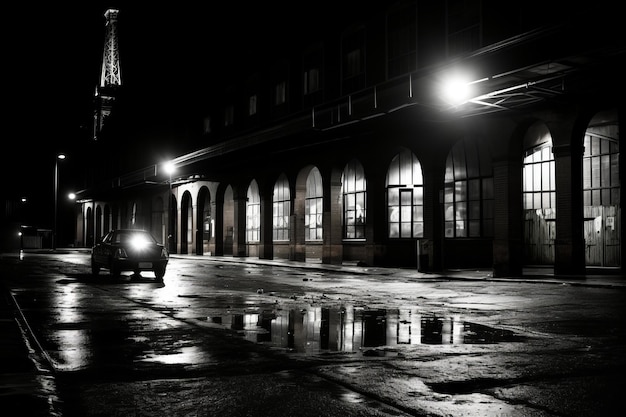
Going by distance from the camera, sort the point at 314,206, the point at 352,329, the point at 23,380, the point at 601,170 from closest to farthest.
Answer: the point at 23,380
the point at 352,329
the point at 601,170
the point at 314,206

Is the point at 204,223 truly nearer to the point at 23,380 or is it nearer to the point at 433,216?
the point at 433,216

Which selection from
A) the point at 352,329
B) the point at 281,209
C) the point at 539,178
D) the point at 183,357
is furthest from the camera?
the point at 281,209

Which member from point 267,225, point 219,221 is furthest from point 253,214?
point 267,225

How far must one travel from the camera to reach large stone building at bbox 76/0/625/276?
2045cm

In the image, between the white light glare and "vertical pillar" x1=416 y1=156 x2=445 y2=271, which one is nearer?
the white light glare

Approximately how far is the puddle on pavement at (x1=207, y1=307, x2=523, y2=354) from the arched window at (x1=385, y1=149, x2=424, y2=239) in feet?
58.9

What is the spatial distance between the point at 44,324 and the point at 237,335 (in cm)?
312

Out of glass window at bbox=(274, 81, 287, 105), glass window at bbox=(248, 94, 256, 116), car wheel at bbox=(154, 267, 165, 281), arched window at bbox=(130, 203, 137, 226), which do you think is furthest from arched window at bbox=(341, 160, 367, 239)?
arched window at bbox=(130, 203, 137, 226)

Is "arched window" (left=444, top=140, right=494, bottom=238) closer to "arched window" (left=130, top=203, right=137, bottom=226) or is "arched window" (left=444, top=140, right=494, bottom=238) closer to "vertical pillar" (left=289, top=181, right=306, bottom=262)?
"vertical pillar" (left=289, top=181, right=306, bottom=262)

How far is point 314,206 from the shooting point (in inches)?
1476

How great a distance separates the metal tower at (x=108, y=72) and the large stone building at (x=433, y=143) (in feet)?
236

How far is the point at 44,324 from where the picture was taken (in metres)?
9.73

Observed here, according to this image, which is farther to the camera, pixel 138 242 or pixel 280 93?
pixel 280 93

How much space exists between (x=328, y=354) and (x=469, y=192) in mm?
22956
